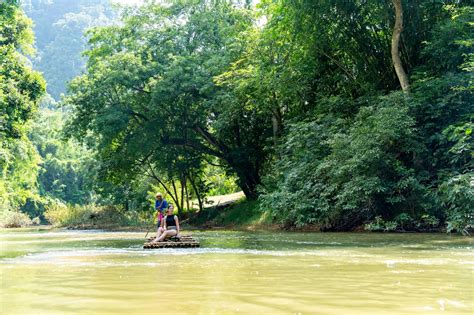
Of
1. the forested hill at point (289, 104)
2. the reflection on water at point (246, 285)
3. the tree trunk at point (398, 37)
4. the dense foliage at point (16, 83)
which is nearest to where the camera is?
the reflection on water at point (246, 285)

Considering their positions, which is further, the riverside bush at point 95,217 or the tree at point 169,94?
the riverside bush at point 95,217

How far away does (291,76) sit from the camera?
26859mm

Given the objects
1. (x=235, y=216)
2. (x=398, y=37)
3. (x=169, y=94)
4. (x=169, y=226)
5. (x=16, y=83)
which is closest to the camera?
(x=169, y=226)

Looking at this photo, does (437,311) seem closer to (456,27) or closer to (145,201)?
(456,27)

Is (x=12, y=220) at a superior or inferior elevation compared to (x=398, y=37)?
inferior

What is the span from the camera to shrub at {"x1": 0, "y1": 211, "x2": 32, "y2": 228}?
54.3m

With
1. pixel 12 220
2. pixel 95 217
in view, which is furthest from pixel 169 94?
pixel 12 220

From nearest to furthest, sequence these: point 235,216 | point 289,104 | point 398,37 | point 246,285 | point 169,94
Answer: point 246,285 → point 398,37 → point 289,104 → point 169,94 → point 235,216

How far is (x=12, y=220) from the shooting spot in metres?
55.4

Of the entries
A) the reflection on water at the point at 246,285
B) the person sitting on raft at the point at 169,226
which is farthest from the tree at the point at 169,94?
the reflection on water at the point at 246,285

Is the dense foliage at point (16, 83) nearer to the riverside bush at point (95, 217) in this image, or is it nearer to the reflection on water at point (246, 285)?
the riverside bush at point (95, 217)

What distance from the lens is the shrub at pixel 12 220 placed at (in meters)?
54.3

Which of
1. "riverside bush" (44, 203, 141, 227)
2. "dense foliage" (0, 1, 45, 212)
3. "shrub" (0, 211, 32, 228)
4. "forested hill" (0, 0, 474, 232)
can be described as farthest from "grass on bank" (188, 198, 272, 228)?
"shrub" (0, 211, 32, 228)

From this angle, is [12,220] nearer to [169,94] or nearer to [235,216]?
[235,216]
